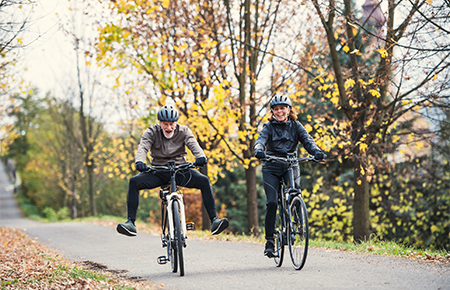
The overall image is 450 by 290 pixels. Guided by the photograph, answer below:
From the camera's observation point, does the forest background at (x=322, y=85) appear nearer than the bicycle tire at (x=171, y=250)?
No

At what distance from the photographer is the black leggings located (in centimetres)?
570

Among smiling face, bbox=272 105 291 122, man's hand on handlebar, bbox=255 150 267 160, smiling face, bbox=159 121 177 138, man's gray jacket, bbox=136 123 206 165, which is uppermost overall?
smiling face, bbox=272 105 291 122

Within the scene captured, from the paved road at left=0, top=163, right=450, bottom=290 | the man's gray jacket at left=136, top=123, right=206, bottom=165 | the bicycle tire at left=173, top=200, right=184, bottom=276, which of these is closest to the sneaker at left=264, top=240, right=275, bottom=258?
the paved road at left=0, top=163, right=450, bottom=290

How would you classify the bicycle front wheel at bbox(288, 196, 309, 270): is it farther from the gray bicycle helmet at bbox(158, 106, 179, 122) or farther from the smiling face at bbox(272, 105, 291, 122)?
the gray bicycle helmet at bbox(158, 106, 179, 122)

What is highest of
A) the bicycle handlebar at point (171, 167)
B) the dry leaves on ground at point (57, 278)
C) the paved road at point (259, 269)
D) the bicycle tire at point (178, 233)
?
the bicycle handlebar at point (171, 167)

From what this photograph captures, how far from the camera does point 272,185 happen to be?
228 inches

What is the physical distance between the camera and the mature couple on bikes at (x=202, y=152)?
5.72 metres

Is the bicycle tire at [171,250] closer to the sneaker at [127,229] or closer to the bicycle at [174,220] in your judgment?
the bicycle at [174,220]

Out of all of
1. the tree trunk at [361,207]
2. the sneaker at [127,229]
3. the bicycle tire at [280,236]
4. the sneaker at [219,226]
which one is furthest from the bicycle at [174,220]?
the tree trunk at [361,207]

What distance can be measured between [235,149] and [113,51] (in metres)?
4.42

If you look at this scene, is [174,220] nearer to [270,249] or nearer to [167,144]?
[167,144]

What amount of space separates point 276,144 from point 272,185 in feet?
1.79

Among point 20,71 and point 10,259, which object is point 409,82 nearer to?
point 10,259

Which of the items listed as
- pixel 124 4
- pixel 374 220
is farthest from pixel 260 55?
pixel 374 220
